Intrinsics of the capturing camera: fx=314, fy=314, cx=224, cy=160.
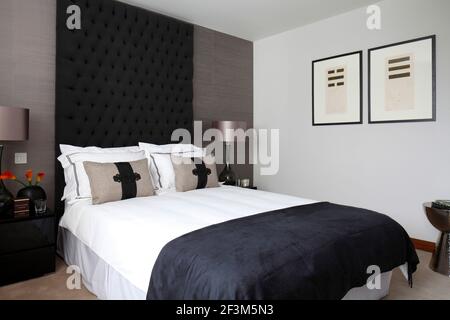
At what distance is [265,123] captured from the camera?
4.73 metres

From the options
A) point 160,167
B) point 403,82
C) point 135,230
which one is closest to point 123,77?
point 160,167

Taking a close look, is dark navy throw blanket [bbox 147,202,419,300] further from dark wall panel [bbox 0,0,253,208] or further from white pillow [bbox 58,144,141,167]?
dark wall panel [bbox 0,0,253,208]

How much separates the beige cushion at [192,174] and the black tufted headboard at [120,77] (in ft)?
2.06

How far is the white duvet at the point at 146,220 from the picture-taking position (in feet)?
5.84

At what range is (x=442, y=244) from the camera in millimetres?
2709

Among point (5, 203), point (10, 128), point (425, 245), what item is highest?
point (10, 128)

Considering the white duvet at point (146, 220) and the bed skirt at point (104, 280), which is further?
the bed skirt at point (104, 280)

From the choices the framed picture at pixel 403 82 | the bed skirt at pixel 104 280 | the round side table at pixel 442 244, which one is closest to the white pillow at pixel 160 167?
the bed skirt at pixel 104 280

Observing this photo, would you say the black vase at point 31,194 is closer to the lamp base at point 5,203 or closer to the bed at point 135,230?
the lamp base at point 5,203

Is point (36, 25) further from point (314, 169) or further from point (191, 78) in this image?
point (314, 169)

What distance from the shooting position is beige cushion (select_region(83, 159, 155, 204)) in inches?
101

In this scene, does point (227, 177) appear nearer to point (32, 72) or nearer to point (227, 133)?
point (227, 133)

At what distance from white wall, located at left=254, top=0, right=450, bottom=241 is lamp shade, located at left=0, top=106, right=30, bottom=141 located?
3157mm

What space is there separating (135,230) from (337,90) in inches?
120
